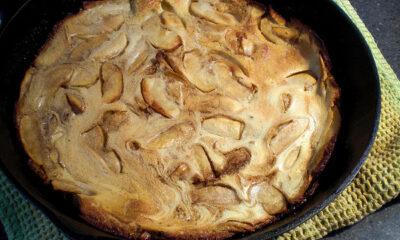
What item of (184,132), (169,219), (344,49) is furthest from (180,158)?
(344,49)

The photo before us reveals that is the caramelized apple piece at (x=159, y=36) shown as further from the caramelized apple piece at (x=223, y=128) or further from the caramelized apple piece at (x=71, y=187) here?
the caramelized apple piece at (x=71, y=187)

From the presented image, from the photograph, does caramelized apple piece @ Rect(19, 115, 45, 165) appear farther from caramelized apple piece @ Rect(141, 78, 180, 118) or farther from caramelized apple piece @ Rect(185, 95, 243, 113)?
caramelized apple piece @ Rect(185, 95, 243, 113)

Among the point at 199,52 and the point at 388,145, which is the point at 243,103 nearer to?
the point at 199,52

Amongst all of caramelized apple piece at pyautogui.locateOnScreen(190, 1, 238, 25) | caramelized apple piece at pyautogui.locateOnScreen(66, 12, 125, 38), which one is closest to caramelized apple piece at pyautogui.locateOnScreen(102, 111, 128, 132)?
caramelized apple piece at pyautogui.locateOnScreen(66, 12, 125, 38)

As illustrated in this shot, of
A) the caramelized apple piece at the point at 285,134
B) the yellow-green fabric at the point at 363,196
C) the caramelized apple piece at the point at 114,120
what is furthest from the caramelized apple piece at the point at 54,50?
the yellow-green fabric at the point at 363,196

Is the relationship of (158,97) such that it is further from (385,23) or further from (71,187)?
(385,23)

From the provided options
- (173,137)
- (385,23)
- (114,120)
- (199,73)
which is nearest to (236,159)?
(173,137)
